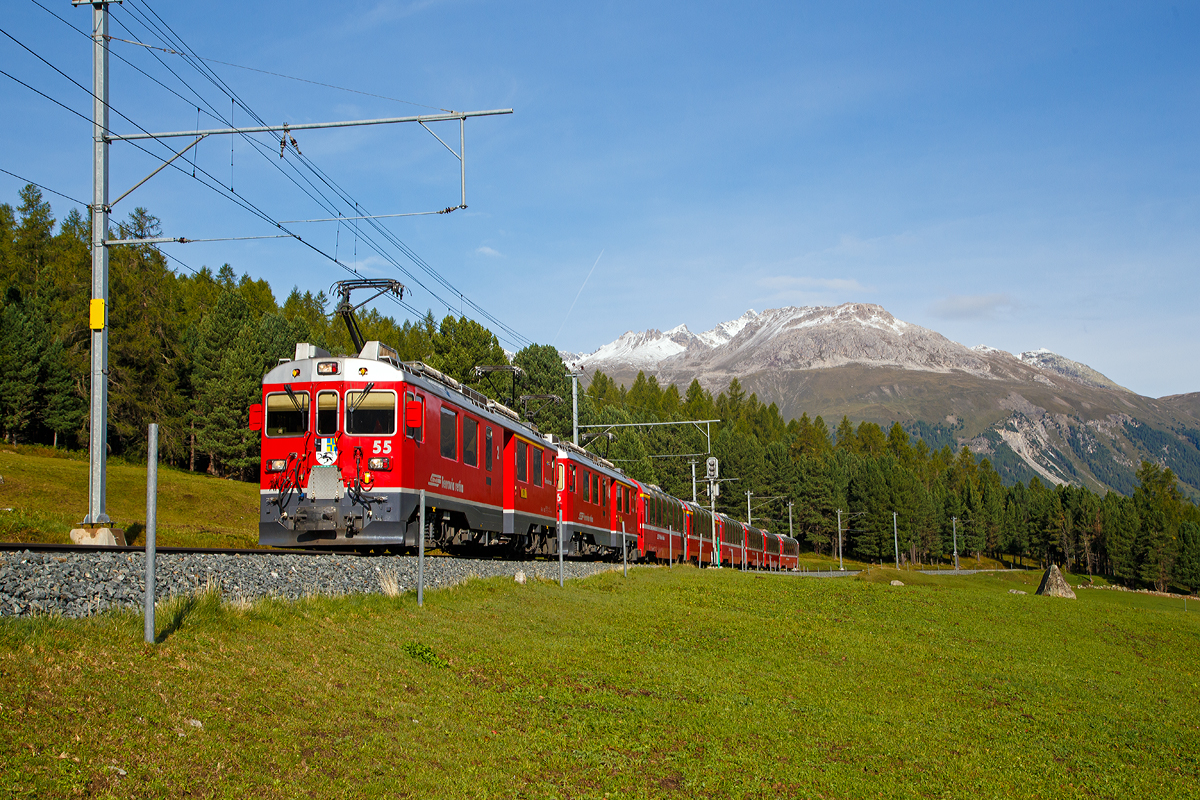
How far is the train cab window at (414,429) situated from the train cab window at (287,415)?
1.97 metres

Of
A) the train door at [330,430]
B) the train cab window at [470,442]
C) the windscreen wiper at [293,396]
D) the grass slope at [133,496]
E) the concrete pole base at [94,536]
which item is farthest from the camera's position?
the grass slope at [133,496]

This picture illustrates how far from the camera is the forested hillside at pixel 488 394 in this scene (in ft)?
184

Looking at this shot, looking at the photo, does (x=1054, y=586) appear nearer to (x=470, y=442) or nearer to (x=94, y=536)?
(x=470, y=442)

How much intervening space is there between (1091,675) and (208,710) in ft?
49.8

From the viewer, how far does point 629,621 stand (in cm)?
1587

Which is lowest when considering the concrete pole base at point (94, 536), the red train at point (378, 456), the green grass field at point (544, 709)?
the green grass field at point (544, 709)

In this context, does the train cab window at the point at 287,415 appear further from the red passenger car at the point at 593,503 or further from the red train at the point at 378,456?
the red passenger car at the point at 593,503

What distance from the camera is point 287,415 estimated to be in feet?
57.8

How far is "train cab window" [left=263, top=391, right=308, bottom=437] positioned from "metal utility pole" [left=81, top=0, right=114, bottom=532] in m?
2.95

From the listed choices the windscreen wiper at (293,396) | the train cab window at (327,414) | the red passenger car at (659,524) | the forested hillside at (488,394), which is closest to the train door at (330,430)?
the train cab window at (327,414)

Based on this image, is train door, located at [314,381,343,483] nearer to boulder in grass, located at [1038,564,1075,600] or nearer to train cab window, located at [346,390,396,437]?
train cab window, located at [346,390,396,437]

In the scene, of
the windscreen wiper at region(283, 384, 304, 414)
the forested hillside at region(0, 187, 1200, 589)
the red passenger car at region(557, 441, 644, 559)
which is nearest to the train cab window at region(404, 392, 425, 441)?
the windscreen wiper at region(283, 384, 304, 414)

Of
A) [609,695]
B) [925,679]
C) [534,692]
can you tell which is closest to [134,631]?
[534,692]

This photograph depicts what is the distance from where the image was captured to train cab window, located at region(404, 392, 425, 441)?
1736 cm
